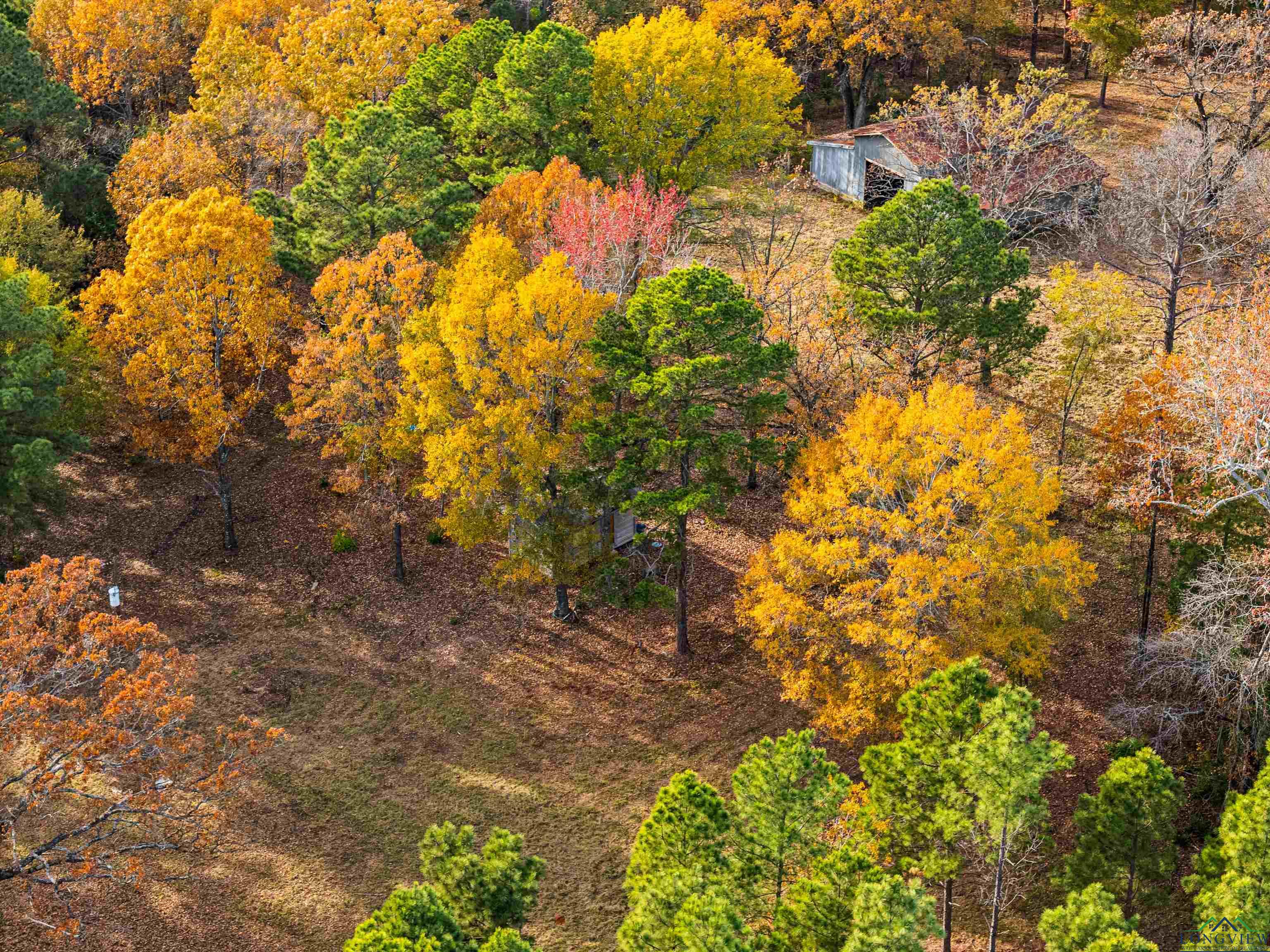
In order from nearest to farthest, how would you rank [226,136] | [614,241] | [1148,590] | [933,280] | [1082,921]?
[1082,921], [1148,590], [933,280], [614,241], [226,136]

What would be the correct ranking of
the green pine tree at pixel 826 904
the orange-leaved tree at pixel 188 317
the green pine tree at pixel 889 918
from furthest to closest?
the orange-leaved tree at pixel 188 317 < the green pine tree at pixel 826 904 < the green pine tree at pixel 889 918

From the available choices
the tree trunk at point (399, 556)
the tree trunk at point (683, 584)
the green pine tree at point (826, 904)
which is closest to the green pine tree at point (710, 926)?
the green pine tree at point (826, 904)

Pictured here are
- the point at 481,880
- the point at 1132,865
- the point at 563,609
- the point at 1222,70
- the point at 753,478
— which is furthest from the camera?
the point at 1222,70

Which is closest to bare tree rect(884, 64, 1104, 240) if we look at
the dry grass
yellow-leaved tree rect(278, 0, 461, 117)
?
the dry grass

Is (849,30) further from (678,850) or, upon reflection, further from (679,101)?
(678,850)

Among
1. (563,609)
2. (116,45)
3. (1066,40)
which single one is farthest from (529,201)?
(1066,40)

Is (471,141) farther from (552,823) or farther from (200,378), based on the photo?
(552,823)

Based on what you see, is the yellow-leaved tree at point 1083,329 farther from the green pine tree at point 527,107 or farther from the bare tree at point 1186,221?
the green pine tree at point 527,107
